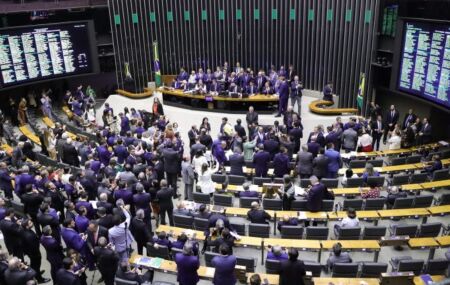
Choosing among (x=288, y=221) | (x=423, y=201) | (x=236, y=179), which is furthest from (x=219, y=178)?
(x=423, y=201)

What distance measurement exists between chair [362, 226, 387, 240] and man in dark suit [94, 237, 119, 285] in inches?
186

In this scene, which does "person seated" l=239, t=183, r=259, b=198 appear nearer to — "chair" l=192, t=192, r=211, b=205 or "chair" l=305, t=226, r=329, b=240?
"chair" l=192, t=192, r=211, b=205

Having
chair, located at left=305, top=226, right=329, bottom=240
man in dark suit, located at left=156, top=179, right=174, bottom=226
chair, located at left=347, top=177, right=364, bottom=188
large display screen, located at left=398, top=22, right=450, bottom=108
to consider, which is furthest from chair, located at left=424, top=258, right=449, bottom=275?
large display screen, located at left=398, top=22, right=450, bottom=108

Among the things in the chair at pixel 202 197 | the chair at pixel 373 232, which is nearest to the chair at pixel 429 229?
the chair at pixel 373 232

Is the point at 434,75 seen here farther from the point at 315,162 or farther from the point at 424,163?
the point at 315,162

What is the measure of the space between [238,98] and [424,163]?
7.57 m

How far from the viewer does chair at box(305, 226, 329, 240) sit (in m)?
8.48

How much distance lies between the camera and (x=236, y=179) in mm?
10914

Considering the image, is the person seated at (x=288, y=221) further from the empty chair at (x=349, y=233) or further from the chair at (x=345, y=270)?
the chair at (x=345, y=270)

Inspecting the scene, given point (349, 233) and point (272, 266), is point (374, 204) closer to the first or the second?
→ point (349, 233)

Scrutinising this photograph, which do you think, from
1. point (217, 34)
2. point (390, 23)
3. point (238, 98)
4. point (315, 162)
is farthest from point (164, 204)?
point (217, 34)

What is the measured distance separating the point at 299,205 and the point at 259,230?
4.52 feet

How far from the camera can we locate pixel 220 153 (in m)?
11.7

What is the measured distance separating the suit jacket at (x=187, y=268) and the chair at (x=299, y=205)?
3134mm
